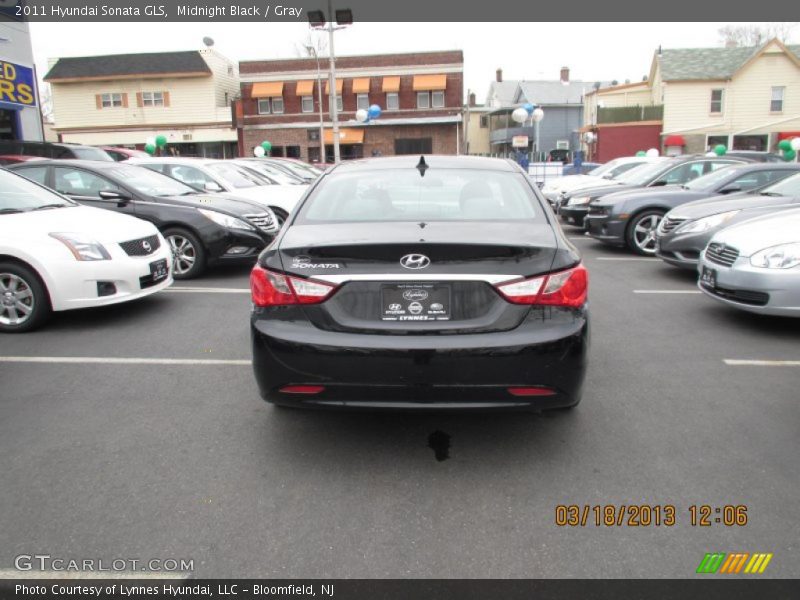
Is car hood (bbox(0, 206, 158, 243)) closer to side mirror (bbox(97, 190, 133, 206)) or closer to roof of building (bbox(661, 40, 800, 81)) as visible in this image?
side mirror (bbox(97, 190, 133, 206))

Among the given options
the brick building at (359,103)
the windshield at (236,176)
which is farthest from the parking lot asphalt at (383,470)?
the brick building at (359,103)

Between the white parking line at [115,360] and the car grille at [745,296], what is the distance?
439 centimetres

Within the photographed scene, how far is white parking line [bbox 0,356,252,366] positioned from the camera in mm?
5145

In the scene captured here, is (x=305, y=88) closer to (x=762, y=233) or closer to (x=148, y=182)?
(x=148, y=182)

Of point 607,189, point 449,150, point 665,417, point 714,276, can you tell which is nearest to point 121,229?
point 665,417

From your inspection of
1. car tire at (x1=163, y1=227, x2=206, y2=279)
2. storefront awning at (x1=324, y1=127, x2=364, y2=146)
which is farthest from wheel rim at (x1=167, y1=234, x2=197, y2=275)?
storefront awning at (x1=324, y1=127, x2=364, y2=146)

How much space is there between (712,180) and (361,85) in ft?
125

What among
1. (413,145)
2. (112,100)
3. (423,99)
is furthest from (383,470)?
(112,100)

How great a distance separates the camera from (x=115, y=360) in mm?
5207

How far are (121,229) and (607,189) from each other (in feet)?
30.8

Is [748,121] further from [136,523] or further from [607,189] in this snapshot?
[136,523]

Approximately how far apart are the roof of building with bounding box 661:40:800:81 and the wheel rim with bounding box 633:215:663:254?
33.4m

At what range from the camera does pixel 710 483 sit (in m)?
3.23

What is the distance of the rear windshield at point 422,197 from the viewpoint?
3836 millimetres
